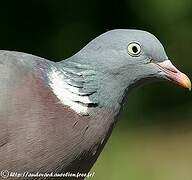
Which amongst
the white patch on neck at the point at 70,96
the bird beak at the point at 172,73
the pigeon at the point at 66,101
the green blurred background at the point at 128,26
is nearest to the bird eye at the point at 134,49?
the pigeon at the point at 66,101

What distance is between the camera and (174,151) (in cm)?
658

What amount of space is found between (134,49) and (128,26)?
5525mm

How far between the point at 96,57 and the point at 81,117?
0.69ft

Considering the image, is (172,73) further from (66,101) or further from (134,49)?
(66,101)

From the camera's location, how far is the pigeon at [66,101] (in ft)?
6.71

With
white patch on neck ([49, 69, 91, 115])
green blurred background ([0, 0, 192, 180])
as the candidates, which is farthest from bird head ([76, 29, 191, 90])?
green blurred background ([0, 0, 192, 180])

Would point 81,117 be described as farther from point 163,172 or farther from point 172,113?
point 172,113

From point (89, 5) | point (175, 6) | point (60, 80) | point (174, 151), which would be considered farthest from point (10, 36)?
point (60, 80)

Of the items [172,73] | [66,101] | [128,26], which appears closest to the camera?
[66,101]

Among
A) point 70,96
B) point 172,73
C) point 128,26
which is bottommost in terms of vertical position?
point 128,26

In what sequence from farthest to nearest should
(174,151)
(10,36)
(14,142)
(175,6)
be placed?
(10,36)
(175,6)
(174,151)
(14,142)

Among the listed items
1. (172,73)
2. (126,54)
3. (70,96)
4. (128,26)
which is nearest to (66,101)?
(70,96)

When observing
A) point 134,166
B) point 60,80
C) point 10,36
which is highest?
point 60,80

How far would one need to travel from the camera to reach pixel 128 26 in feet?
25.1
